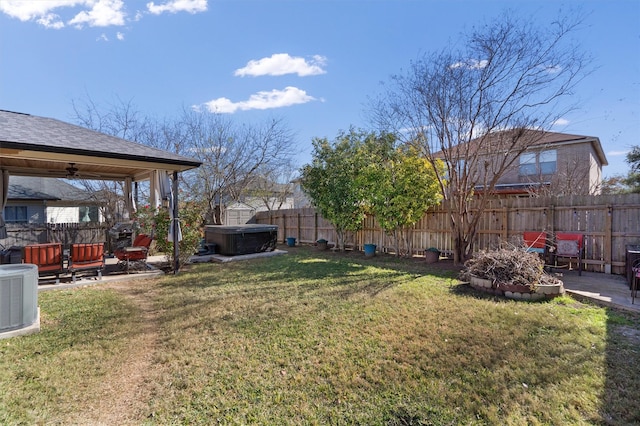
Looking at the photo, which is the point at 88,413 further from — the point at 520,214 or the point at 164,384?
the point at 520,214

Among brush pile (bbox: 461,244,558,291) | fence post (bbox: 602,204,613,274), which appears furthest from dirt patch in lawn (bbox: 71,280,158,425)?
fence post (bbox: 602,204,613,274)

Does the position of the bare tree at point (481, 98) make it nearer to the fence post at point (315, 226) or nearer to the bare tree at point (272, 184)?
the fence post at point (315, 226)

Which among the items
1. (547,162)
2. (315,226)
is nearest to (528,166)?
(547,162)

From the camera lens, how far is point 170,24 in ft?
28.6

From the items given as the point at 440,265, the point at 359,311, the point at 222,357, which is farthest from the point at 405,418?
the point at 440,265

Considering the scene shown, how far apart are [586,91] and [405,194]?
15.7ft

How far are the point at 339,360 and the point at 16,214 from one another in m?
20.4

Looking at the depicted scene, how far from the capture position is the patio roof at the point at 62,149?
573 centimetres

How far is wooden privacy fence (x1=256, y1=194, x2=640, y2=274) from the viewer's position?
22.9 ft

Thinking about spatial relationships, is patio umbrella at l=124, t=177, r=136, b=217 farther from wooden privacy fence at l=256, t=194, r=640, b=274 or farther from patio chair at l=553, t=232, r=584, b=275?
patio chair at l=553, t=232, r=584, b=275

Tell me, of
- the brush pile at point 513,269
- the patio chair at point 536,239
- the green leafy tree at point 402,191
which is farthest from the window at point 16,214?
the patio chair at point 536,239

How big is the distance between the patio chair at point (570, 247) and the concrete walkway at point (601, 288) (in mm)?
371

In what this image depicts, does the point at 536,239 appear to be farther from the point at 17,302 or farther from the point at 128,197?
the point at 128,197

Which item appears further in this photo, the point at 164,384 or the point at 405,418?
the point at 164,384
